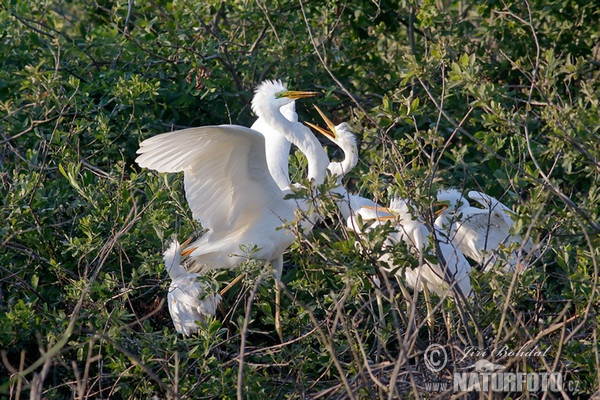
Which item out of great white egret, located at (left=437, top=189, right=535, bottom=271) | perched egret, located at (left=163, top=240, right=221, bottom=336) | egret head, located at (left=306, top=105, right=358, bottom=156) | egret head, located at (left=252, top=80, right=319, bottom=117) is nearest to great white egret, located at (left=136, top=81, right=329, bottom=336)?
egret head, located at (left=252, top=80, right=319, bottom=117)

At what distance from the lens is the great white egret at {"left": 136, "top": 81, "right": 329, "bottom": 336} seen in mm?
4332

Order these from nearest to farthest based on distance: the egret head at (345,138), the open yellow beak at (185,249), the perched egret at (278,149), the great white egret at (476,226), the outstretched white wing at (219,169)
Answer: the outstretched white wing at (219,169) < the great white egret at (476,226) < the open yellow beak at (185,249) < the egret head at (345,138) < the perched egret at (278,149)

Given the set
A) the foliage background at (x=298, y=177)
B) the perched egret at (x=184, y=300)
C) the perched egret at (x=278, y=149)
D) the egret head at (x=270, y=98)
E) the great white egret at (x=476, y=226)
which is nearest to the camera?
the foliage background at (x=298, y=177)

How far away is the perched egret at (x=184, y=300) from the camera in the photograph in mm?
4461

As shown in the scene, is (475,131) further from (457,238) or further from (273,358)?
(273,358)

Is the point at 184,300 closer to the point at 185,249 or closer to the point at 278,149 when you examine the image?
the point at 185,249

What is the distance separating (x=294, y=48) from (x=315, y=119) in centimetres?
50

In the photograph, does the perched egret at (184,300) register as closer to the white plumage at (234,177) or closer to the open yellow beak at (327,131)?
the white plumage at (234,177)

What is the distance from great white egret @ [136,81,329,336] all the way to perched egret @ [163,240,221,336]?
252 mm

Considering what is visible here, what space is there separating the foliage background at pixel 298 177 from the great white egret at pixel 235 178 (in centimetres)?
13

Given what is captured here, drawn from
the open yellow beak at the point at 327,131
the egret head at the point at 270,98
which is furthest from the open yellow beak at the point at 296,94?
the open yellow beak at the point at 327,131

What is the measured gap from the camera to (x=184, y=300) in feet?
14.7

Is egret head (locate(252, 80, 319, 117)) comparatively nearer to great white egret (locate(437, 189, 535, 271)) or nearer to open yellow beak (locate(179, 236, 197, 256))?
open yellow beak (locate(179, 236, 197, 256))

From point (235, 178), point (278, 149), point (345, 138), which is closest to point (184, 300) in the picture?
point (235, 178)
